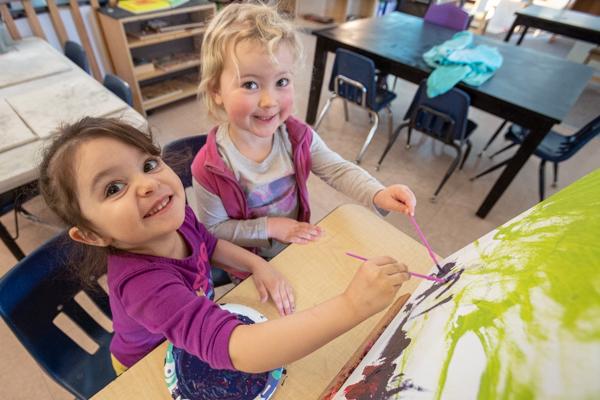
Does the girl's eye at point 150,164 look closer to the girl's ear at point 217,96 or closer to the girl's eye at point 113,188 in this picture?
the girl's eye at point 113,188

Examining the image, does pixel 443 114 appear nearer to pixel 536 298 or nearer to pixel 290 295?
pixel 290 295

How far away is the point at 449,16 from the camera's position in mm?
2471

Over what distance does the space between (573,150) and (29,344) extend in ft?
8.01

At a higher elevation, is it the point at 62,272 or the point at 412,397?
the point at 412,397

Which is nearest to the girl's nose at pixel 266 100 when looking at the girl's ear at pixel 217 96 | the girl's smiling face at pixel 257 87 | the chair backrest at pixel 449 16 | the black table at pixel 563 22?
the girl's smiling face at pixel 257 87

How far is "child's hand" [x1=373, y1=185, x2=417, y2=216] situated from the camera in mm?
799

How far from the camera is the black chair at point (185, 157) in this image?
3.25 feet

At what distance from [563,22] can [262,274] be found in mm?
3921

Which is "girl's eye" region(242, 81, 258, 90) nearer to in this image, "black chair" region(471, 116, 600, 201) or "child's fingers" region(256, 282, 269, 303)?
"child's fingers" region(256, 282, 269, 303)

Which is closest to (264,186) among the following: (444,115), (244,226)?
(244,226)

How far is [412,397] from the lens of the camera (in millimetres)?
318

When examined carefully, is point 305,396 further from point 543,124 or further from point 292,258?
point 543,124

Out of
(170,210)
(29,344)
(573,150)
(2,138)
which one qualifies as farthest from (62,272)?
(573,150)

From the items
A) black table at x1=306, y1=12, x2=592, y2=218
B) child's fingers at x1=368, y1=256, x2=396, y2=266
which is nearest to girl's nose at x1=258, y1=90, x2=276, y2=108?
child's fingers at x1=368, y1=256, x2=396, y2=266
